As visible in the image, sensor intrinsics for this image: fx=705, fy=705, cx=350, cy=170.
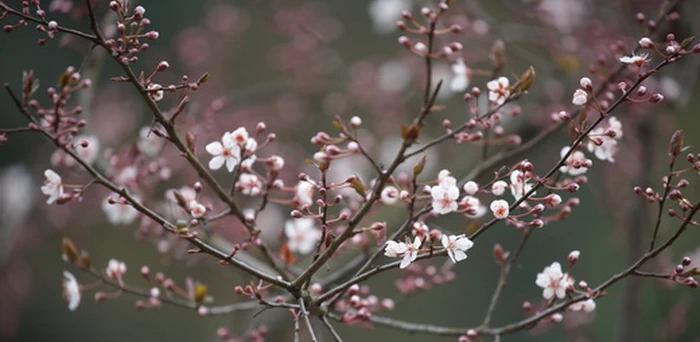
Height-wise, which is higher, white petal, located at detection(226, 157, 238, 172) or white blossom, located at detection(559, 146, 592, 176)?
white blossom, located at detection(559, 146, 592, 176)

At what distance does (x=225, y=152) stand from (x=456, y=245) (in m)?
0.42

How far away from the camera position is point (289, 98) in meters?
3.26

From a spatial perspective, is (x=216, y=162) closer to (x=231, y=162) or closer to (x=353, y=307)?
(x=231, y=162)

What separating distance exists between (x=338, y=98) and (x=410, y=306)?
1.57m

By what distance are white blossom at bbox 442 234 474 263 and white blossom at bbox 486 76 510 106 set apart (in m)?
0.28

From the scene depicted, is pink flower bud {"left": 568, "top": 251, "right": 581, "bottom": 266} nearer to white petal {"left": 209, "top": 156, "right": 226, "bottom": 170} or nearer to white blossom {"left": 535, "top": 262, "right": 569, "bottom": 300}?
white blossom {"left": 535, "top": 262, "right": 569, "bottom": 300}

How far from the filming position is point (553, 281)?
117 cm

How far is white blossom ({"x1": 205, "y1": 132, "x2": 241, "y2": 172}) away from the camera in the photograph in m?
1.17

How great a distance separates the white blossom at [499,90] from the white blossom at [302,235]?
609mm

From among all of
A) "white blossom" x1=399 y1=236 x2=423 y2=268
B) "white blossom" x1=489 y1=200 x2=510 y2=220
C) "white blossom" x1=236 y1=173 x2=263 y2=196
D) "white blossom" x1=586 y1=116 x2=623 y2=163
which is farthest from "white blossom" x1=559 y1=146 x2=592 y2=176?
"white blossom" x1=236 y1=173 x2=263 y2=196

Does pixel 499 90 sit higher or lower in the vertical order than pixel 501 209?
higher

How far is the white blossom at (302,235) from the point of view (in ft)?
5.41

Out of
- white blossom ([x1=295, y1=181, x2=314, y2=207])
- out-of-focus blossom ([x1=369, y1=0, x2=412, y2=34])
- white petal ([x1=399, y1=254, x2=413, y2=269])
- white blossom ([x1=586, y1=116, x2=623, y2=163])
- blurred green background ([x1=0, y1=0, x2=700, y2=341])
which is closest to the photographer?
white petal ([x1=399, y1=254, x2=413, y2=269])

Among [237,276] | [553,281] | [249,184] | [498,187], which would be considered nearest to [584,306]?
[553,281]
